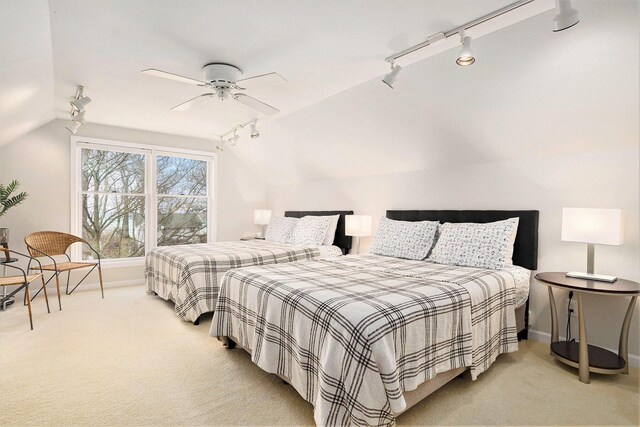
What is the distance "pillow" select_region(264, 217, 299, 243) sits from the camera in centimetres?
497

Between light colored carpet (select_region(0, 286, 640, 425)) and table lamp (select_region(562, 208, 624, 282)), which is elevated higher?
table lamp (select_region(562, 208, 624, 282))

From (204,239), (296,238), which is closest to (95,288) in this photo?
(204,239)

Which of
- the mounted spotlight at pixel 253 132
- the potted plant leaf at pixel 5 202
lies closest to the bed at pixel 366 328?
the mounted spotlight at pixel 253 132

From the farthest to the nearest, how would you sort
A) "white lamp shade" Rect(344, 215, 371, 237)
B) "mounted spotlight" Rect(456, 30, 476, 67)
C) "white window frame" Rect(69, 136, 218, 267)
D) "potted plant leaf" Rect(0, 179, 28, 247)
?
"white window frame" Rect(69, 136, 218, 267), "white lamp shade" Rect(344, 215, 371, 237), "potted plant leaf" Rect(0, 179, 28, 247), "mounted spotlight" Rect(456, 30, 476, 67)

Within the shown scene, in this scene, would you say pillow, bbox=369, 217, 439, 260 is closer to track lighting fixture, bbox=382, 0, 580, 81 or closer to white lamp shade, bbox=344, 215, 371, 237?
white lamp shade, bbox=344, 215, 371, 237

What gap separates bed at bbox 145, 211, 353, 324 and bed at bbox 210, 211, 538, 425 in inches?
31.4

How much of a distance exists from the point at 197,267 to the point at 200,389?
1.43m

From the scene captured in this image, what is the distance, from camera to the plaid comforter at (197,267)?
3260 mm

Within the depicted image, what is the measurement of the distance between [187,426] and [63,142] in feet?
14.2

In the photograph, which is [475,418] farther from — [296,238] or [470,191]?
[296,238]

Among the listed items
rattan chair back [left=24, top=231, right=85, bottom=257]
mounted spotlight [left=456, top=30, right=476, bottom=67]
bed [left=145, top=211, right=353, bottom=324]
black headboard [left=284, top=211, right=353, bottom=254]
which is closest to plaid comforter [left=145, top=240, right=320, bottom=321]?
bed [left=145, top=211, right=353, bottom=324]

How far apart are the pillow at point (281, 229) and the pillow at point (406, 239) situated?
166 centimetres

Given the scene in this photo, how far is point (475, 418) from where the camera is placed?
5.91 feet

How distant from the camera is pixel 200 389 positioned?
2.07m
